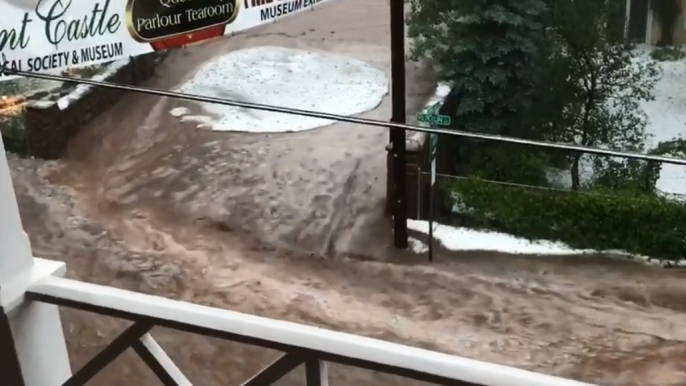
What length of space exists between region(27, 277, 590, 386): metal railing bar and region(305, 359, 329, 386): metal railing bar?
0.01 m

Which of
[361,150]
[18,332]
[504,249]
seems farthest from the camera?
[361,150]

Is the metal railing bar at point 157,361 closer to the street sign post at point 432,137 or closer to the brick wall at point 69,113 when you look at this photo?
the street sign post at point 432,137

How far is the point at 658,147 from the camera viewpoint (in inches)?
154

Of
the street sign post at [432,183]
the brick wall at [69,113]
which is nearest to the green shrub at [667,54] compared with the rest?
the street sign post at [432,183]

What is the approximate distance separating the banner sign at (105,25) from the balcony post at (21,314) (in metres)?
2.08

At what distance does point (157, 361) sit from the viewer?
77cm

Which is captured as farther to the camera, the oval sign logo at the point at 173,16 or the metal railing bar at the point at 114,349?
the oval sign logo at the point at 173,16

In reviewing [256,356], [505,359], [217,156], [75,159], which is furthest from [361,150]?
[256,356]

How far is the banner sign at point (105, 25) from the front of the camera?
8.89 feet

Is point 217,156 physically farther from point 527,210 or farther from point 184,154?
point 527,210

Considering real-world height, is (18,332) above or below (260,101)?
above

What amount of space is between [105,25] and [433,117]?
1.55 m

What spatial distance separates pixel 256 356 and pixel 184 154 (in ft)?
7.56

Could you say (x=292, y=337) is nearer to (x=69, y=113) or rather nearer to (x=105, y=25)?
(x=105, y=25)
